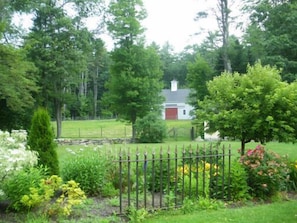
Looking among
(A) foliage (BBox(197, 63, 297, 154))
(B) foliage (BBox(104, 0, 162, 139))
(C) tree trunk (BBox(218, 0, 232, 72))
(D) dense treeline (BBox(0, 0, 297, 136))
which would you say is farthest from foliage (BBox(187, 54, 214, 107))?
(A) foliage (BBox(197, 63, 297, 154))

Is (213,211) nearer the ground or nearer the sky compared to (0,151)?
nearer the ground

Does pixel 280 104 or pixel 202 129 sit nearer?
pixel 280 104

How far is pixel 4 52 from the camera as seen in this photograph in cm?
1441

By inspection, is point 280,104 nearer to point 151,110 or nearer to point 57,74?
point 151,110

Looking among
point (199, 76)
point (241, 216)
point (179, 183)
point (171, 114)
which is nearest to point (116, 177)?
point (179, 183)

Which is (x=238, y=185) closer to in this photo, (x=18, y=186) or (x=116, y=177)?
(x=116, y=177)

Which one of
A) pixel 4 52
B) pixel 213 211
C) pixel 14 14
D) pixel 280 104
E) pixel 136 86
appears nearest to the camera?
pixel 213 211

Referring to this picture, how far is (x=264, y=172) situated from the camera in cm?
697

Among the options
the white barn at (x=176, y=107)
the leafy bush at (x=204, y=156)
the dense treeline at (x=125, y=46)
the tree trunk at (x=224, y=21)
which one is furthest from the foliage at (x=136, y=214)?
the white barn at (x=176, y=107)

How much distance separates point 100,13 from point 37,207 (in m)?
25.8

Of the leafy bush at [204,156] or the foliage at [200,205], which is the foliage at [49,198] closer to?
the foliage at [200,205]

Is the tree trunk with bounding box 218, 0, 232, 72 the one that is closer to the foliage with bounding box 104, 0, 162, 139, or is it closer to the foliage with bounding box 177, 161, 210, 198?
the foliage with bounding box 104, 0, 162, 139

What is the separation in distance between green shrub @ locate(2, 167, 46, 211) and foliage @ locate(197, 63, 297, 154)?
483 centimetres

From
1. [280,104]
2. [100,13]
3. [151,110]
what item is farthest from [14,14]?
[280,104]
